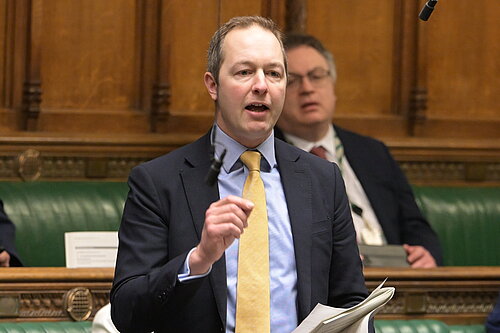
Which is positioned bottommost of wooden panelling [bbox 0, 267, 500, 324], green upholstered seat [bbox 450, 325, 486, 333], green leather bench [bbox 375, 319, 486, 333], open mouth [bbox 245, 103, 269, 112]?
green upholstered seat [bbox 450, 325, 486, 333]

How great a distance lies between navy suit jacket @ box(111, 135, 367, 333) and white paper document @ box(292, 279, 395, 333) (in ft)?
0.38

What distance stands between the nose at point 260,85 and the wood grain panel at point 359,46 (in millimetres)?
2670

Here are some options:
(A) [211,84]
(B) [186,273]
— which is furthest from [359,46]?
(B) [186,273]

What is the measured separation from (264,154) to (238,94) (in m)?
0.16

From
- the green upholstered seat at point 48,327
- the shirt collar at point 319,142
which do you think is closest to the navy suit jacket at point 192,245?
the green upholstered seat at point 48,327

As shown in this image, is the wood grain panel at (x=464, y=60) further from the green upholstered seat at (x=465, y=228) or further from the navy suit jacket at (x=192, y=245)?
the navy suit jacket at (x=192, y=245)

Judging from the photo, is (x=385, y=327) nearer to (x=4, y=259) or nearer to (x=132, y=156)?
(x=4, y=259)

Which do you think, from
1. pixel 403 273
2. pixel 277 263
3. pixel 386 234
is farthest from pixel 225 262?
pixel 386 234

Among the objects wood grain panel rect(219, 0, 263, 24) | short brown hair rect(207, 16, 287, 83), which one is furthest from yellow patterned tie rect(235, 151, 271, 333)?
wood grain panel rect(219, 0, 263, 24)

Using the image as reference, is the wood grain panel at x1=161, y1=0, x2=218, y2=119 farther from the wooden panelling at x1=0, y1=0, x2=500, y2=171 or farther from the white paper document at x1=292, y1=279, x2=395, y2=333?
the white paper document at x1=292, y1=279, x2=395, y2=333

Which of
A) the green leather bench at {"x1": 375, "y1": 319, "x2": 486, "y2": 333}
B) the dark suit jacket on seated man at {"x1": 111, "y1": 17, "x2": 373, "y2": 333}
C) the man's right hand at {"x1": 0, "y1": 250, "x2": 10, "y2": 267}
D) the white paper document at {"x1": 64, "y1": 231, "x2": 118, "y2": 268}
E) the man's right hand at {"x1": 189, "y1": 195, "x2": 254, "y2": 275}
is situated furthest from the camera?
the white paper document at {"x1": 64, "y1": 231, "x2": 118, "y2": 268}

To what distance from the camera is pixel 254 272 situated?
7.33ft

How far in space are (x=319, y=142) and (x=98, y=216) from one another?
2.86 ft

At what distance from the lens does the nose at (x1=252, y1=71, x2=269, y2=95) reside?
7.40 ft
